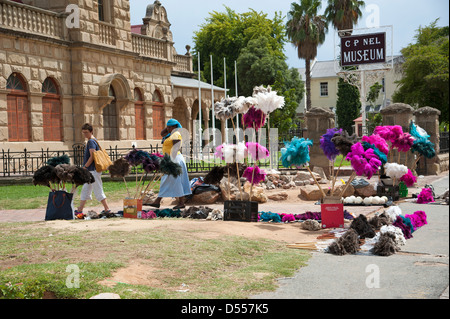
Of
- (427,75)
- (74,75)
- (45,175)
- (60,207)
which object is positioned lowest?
(60,207)

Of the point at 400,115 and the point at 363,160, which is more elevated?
the point at 400,115

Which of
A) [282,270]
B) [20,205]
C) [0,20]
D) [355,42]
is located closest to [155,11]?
[355,42]

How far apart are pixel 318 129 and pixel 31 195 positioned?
9586 mm

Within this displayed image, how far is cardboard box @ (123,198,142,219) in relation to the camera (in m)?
11.2

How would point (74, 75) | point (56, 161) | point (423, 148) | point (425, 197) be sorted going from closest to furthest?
point (56, 161) → point (425, 197) → point (423, 148) → point (74, 75)

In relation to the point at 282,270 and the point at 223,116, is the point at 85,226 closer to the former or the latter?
the point at 223,116

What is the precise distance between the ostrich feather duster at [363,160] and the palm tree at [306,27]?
40550mm

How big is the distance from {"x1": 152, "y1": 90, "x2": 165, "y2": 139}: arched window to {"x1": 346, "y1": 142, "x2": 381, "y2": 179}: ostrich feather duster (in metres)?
21.2

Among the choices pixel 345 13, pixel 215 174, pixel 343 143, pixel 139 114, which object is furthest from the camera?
pixel 345 13

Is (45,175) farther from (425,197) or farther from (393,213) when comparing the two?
(425,197)

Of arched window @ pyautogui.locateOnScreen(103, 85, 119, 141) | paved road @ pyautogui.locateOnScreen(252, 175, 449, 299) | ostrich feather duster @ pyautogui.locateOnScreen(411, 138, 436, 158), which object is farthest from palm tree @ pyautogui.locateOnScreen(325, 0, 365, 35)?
paved road @ pyautogui.locateOnScreen(252, 175, 449, 299)

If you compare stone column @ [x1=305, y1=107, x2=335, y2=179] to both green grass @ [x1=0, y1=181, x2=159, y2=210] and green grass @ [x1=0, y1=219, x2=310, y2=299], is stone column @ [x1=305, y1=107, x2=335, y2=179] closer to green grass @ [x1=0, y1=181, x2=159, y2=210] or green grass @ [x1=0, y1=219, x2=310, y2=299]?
green grass @ [x1=0, y1=181, x2=159, y2=210]

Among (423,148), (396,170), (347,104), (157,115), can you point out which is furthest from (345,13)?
(396,170)

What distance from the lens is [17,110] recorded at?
20.8 metres
